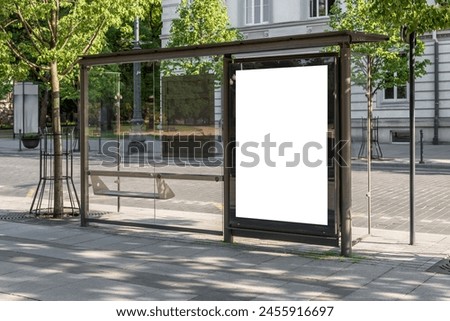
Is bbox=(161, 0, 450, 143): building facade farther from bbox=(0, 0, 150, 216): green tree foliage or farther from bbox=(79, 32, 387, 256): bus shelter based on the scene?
bbox=(79, 32, 387, 256): bus shelter

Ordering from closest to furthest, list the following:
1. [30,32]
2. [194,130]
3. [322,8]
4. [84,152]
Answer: [194,130] < [84,152] < [30,32] < [322,8]

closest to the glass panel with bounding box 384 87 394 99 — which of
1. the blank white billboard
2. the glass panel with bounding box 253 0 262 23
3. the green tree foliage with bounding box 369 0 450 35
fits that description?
the glass panel with bounding box 253 0 262 23

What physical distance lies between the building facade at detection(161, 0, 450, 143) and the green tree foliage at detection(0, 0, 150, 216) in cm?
1852

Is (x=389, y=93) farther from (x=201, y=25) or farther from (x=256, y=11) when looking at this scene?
(x=201, y=25)

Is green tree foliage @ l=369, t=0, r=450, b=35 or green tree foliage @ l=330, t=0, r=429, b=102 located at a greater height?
green tree foliage @ l=330, t=0, r=429, b=102

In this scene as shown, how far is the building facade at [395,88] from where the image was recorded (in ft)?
107

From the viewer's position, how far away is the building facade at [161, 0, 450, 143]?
1282 inches

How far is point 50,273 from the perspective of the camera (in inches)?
293

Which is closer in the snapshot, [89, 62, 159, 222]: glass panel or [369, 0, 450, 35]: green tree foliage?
[369, 0, 450, 35]: green tree foliage

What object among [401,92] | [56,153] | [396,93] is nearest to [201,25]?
[396,93]

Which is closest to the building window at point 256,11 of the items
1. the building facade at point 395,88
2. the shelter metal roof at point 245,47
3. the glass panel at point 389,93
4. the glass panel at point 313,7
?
the building facade at point 395,88

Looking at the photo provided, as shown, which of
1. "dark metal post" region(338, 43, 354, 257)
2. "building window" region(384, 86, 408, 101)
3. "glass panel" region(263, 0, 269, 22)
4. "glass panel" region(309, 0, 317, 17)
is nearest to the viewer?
"dark metal post" region(338, 43, 354, 257)

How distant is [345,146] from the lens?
326 inches

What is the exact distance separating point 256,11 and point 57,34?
90.4 feet
